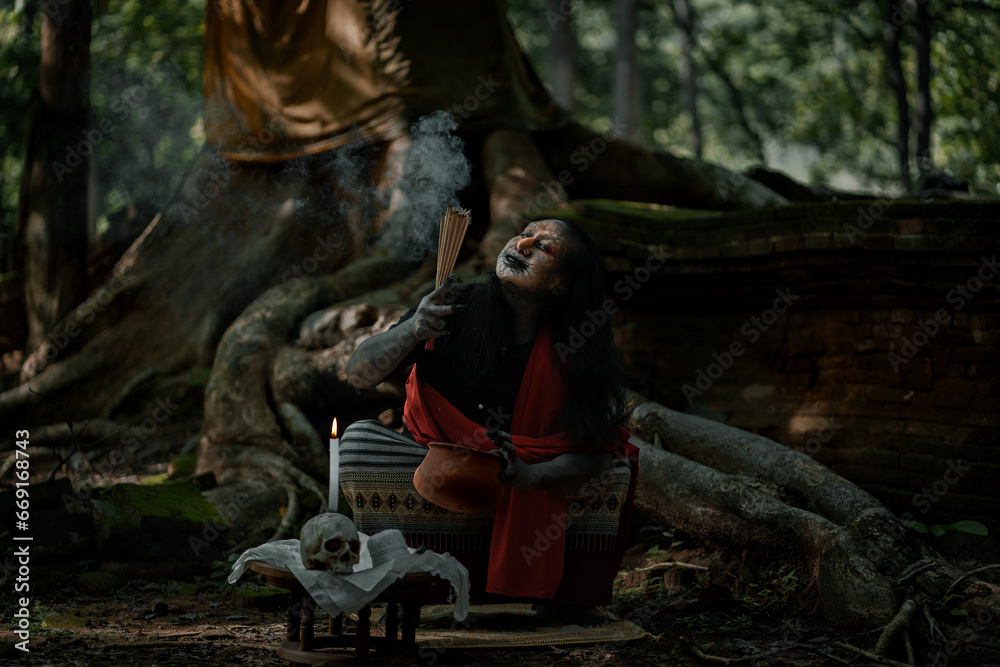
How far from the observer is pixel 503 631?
3.27m

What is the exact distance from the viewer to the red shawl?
10.2ft

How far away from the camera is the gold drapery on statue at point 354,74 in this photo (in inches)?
277

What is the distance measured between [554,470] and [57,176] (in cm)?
623

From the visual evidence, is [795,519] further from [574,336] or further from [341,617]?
[341,617]

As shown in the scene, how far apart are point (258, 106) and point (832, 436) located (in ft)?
18.4

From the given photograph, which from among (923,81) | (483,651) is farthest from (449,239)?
(923,81)

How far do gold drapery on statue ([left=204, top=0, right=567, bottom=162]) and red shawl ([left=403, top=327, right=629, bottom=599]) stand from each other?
158 inches

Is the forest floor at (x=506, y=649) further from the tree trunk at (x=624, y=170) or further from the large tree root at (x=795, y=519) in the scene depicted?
the tree trunk at (x=624, y=170)

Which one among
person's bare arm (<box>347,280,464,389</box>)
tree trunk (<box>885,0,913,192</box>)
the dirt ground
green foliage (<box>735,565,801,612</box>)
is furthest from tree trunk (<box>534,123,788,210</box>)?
person's bare arm (<box>347,280,464,389</box>)

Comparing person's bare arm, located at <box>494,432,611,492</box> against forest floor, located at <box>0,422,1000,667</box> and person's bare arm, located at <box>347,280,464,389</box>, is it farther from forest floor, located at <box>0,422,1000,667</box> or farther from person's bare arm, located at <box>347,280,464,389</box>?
forest floor, located at <box>0,422,1000,667</box>

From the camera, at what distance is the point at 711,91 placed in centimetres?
2289

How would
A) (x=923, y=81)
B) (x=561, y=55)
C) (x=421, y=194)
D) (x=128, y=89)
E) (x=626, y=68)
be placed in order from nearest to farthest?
(x=421, y=194) < (x=923, y=81) < (x=128, y=89) < (x=561, y=55) < (x=626, y=68)

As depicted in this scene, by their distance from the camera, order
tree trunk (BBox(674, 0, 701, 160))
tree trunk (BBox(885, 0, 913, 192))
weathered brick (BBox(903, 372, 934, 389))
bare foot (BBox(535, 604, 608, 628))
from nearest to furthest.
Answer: bare foot (BBox(535, 604, 608, 628)) → weathered brick (BBox(903, 372, 934, 389)) → tree trunk (BBox(885, 0, 913, 192)) → tree trunk (BBox(674, 0, 701, 160))

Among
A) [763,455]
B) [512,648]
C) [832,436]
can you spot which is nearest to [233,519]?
[512,648]
